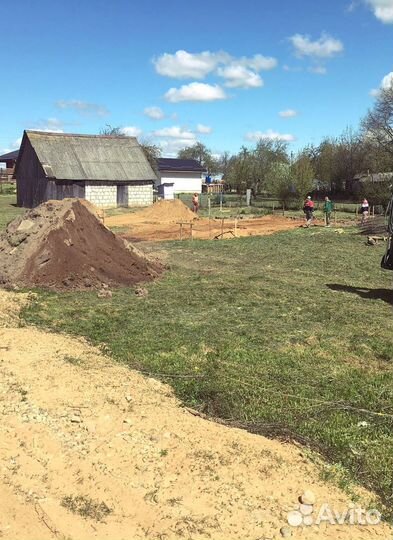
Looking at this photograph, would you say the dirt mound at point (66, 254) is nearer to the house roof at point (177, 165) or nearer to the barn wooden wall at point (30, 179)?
the barn wooden wall at point (30, 179)

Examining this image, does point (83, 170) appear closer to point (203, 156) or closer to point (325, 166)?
point (325, 166)

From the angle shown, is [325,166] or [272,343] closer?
[272,343]

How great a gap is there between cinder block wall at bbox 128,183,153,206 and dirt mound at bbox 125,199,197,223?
575cm

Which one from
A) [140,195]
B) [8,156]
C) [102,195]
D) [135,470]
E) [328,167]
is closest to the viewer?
[135,470]

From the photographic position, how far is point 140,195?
4491 centimetres

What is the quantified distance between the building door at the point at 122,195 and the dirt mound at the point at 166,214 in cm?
566

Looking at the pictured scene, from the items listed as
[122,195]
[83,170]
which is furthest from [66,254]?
[122,195]

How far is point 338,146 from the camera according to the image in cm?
6544

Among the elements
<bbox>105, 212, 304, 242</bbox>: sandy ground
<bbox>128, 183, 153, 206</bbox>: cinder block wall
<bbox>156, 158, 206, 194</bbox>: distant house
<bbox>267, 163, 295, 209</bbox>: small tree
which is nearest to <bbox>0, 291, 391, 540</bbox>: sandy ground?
<bbox>105, 212, 304, 242</bbox>: sandy ground

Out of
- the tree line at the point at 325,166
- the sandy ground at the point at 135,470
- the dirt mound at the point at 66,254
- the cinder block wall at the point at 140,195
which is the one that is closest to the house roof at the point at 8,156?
the tree line at the point at 325,166

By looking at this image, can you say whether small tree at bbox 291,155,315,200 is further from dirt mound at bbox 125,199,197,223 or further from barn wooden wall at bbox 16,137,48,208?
barn wooden wall at bbox 16,137,48,208

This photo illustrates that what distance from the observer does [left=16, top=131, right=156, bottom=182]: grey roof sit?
41062 mm

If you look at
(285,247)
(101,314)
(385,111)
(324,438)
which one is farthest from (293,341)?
(385,111)

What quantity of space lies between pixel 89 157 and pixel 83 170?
6.90 ft
